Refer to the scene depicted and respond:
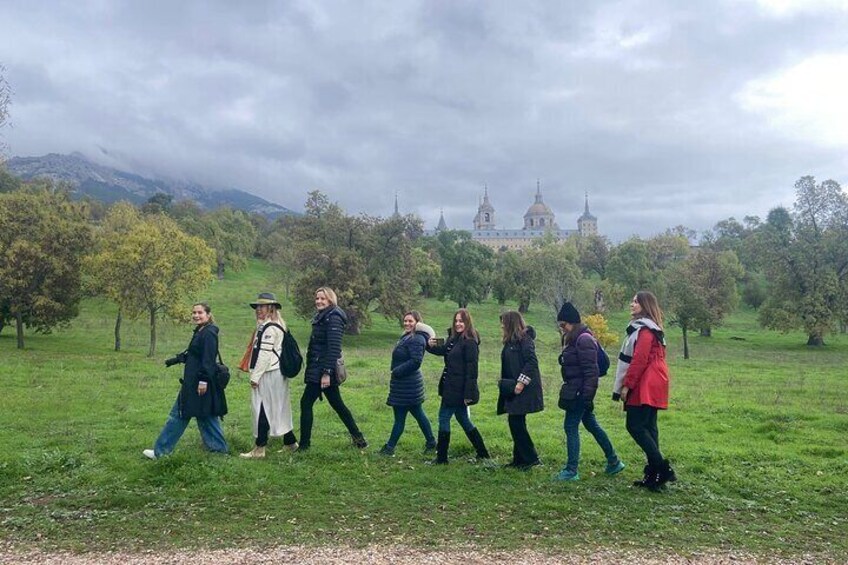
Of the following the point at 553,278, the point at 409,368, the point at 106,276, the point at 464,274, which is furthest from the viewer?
the point at 464,274

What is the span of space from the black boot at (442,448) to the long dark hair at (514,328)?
1.66m

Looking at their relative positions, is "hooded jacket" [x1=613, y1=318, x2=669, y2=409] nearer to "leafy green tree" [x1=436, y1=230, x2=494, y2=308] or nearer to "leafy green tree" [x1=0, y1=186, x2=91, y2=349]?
"leafy green tree" [x1=0, y1=186, x2=91, y2=349]

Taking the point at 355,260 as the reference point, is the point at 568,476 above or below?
below

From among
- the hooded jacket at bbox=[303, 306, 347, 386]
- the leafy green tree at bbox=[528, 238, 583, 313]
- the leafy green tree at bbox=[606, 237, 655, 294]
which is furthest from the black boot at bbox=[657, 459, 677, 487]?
the leafy green tree at bbox=[606, 237, 655, 294]

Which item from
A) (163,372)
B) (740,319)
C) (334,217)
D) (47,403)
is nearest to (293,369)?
(47,403)

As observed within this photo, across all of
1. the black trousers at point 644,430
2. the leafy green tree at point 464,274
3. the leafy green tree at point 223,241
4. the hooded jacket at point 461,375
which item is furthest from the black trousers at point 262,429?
the leafy green tree at point 223,241

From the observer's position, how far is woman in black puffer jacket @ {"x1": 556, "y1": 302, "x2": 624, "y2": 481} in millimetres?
8250

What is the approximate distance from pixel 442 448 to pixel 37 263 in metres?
28.7

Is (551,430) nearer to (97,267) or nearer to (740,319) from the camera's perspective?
(97,267)

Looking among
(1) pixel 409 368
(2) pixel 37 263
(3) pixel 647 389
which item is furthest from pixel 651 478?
(2) pixel 37 263

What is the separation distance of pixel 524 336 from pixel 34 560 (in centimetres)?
624

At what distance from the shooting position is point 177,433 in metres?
9.10

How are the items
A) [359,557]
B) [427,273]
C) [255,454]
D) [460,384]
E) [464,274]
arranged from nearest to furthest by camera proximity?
[359,557] → [460,384] → [255,454] → [427,273] → [464,274]

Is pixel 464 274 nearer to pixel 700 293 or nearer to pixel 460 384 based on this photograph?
pixel 700 293
